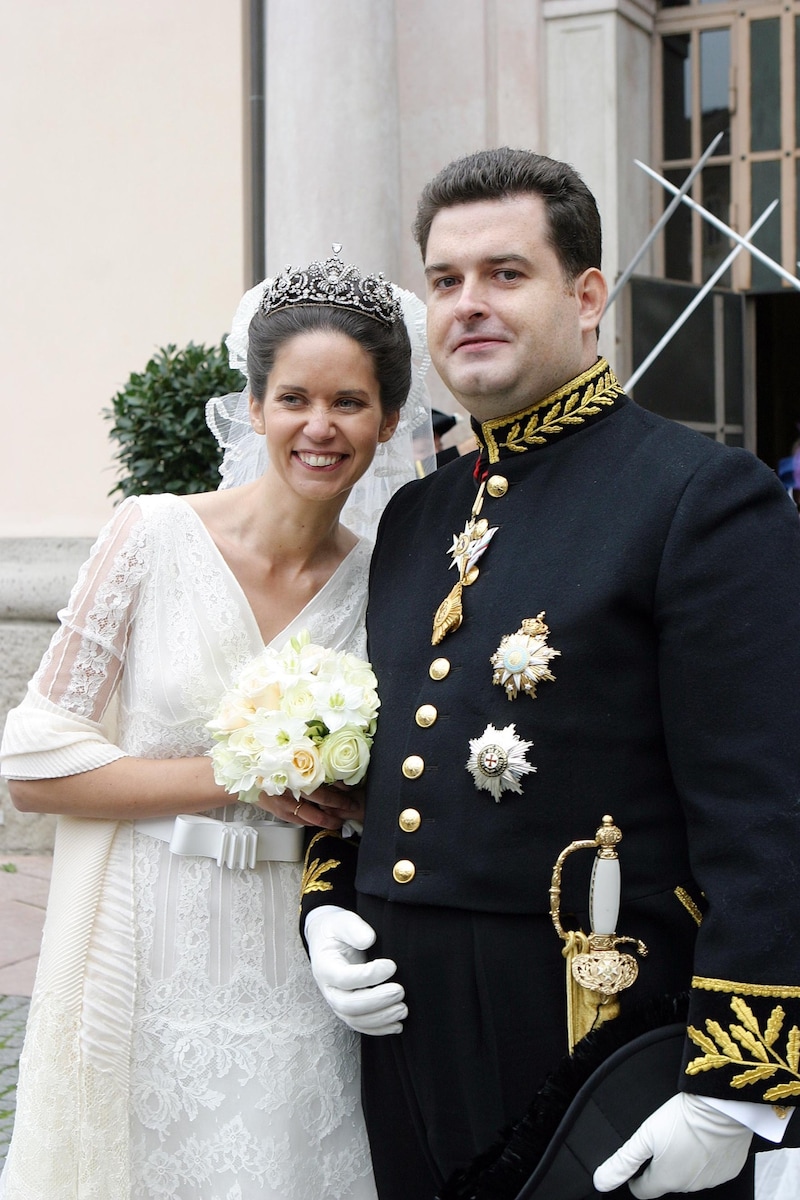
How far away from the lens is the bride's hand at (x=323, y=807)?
7.39 feet

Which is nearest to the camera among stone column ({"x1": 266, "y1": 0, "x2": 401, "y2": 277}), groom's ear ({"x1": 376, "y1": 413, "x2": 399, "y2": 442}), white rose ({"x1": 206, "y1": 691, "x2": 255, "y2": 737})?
white rose ({"x1": 206, "y1": 691, "x2": 255, "y2": 737})

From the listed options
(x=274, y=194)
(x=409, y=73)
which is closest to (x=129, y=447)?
(x=274, y=194)

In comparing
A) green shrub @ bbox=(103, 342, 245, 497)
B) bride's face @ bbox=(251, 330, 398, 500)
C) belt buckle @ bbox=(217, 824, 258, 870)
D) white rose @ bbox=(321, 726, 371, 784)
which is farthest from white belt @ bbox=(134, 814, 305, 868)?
green shrub @ bbox=(103, 342, 245, 497)

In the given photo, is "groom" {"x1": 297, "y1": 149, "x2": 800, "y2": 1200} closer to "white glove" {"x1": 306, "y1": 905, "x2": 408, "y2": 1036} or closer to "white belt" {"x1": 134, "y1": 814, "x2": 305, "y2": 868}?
"white glove" {"x1": 306, "y1": 905, "x2": 408, "y2": 1036}

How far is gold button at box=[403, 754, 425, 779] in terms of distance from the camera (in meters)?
2.02

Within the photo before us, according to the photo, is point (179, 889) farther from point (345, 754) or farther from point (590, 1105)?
point (590, 1105)

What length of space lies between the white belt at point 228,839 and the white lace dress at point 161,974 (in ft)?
0.09

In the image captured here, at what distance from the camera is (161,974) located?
92.8 inches

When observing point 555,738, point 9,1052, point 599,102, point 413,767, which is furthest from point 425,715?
point 599,102

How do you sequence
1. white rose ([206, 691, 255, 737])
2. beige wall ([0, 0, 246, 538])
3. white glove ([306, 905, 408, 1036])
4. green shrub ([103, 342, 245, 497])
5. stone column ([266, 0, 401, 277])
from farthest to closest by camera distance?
beige wall ([0, 0, 246, 538]) < stone column ([266, 0, 401, 277]) < green shrub ([103, 342, 245, 497]) < white rose ([206, 691, 255, 737]) < white glove ([306, 905, 408, 1036])

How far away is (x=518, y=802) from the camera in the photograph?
191 cm

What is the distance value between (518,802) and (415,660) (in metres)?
0.32

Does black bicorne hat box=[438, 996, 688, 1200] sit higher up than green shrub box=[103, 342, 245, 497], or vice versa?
green shrub box=[103, 342, 245, 497]

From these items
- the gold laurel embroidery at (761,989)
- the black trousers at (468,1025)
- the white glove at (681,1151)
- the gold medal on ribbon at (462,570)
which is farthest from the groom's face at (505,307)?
the white glove at (681,1151)
